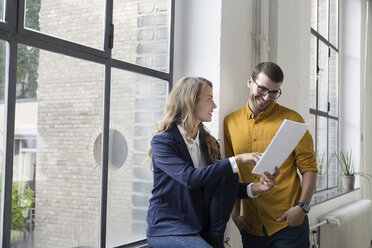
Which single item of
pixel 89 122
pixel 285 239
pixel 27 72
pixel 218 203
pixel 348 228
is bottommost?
pixel 348 228

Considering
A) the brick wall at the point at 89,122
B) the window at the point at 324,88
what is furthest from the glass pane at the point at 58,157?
the window at the point at 324,88

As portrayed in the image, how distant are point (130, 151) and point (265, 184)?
73 cm

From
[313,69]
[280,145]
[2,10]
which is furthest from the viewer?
[313,69]

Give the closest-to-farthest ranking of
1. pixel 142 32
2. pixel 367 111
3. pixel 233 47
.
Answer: pixel 142 32, pixel 233 47, pixel 367 111

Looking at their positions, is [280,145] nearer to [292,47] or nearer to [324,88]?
[292,47]

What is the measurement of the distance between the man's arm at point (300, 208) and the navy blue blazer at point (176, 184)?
648mm

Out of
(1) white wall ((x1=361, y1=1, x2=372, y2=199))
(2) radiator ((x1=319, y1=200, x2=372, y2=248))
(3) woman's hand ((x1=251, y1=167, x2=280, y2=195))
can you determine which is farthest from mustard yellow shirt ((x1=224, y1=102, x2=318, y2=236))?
(1) white wall ((x1=361, y1=1, x2=372, y2=199))

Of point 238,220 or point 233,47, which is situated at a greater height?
point 233,47

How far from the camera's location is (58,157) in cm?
199

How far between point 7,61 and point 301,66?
2577mm

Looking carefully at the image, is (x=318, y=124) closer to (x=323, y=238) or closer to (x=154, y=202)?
(x=323, y=238)

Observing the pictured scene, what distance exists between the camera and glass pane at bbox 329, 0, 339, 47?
5914 millimetres

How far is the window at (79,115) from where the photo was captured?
1.78m

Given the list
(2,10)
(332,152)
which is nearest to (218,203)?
(2,10)
